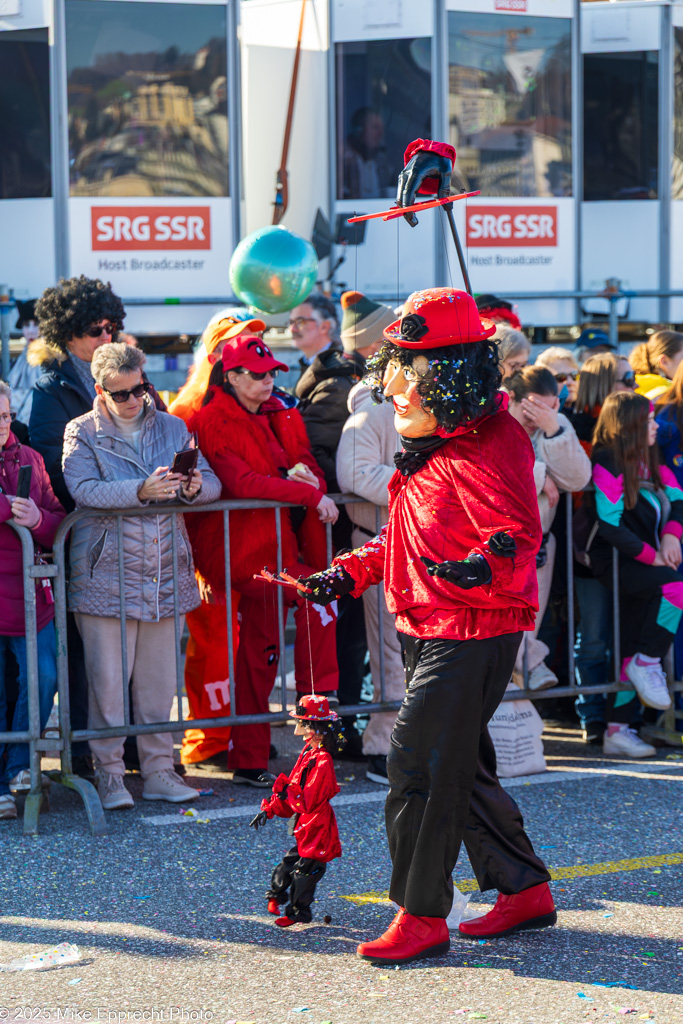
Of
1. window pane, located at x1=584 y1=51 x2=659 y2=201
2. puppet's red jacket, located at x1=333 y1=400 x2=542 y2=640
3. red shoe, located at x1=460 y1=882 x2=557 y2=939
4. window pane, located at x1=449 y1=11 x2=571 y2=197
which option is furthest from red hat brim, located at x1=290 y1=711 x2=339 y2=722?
window pane, located at x1=584 y1=51 x2=659 y2=201

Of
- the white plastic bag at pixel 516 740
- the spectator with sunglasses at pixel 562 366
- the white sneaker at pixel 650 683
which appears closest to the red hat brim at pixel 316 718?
the white plastic bag at pixel 516 740

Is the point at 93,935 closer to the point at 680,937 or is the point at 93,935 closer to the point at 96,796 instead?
the point at 96,796

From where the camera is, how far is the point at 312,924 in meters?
4.18

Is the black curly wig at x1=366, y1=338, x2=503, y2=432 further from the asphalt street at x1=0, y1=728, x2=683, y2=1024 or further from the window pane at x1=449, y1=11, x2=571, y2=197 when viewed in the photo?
the window pane at x1=449, y1=11, x2=571, y2=197

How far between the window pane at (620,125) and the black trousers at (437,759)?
1017 cm

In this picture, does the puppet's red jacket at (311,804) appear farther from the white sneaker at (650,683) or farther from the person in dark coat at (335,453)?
the white sneaker at (650,683)

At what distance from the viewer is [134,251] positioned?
1102 centimetres

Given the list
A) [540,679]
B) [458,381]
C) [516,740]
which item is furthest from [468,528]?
[540,679]

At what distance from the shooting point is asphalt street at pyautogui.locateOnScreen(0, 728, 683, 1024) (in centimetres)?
359

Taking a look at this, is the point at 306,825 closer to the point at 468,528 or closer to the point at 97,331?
the point at 468,528

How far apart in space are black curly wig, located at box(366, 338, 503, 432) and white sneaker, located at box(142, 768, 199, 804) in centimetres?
238

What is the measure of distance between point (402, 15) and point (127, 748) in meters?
8.12

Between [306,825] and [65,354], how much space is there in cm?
283

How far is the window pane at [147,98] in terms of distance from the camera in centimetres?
1091
